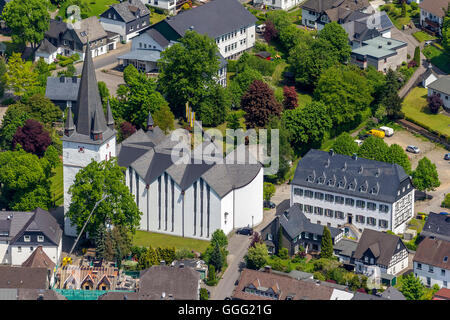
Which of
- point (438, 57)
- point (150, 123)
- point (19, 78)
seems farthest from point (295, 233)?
point (438, 57)

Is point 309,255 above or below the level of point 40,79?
below

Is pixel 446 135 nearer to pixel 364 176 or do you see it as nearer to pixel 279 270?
pixel 364 176

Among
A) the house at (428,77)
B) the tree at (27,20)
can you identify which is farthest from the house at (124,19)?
the house at (428,77)

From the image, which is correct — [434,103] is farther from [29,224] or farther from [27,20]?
[29,224]

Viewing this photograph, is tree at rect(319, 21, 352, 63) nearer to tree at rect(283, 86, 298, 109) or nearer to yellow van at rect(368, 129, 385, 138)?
tree at rect(283, 86, 298, 109)

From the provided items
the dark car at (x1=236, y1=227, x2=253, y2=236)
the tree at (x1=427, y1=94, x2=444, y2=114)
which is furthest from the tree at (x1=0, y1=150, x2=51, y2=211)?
the tree at (x1=427, y1=94, x2=444, y2=114)

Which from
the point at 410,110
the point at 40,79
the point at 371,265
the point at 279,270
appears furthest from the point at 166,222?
the point at 410,110
